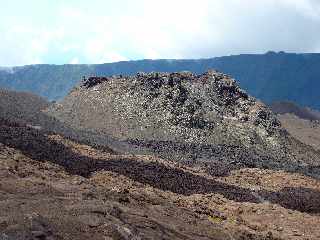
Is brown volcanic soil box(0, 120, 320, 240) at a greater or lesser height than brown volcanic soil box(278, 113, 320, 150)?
greater

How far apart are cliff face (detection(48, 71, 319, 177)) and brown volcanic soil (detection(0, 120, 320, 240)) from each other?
88.4ft

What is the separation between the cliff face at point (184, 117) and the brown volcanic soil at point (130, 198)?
1061 inches

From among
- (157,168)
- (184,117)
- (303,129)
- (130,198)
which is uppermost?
(130,198)

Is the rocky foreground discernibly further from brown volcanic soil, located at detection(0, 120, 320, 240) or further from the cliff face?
the cliff face

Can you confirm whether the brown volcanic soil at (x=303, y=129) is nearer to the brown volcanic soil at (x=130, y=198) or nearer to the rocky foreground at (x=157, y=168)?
the rocky foreground at (x=157, y=168)

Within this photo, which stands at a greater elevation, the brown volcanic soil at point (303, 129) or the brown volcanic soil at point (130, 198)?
the brown volcanic soil at point (130, 198)

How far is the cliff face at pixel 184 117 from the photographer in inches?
3615

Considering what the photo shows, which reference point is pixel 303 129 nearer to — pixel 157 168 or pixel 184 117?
pixel 184 117

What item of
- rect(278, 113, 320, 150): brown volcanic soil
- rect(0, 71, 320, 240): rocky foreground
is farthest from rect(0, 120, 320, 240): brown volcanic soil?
rect(278, 113, 320, 150): brown volcanic soil

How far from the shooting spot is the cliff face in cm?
9181

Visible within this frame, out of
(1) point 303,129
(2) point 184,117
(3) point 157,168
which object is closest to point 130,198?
(3) point 157,168

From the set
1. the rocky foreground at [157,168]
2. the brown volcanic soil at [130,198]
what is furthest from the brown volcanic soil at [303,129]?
the brown volcanic soil at [130,198]

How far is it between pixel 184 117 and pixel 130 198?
218ft

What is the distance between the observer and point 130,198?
33312 mm
